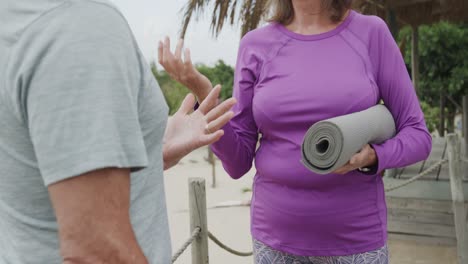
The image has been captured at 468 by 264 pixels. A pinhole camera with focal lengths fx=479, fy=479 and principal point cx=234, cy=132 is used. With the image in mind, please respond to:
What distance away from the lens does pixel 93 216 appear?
65 cm

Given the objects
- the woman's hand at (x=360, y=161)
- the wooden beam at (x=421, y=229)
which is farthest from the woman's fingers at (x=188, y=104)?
the wooden beam at (x=421, y=229)

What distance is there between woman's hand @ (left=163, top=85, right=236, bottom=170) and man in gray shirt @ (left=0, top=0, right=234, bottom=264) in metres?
0.45

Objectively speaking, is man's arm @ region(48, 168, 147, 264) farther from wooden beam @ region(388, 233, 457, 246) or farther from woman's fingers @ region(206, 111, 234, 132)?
wooden beam @ region(388, 233, 457, 246)

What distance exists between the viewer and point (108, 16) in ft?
2.26

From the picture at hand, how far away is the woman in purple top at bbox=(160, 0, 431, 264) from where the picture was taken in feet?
5.09

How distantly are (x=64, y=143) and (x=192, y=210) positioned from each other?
1.82 metres

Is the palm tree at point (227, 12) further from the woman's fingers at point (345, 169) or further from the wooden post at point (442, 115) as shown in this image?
the wooden post at point (442, 115)

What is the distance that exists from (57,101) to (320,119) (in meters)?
1.07

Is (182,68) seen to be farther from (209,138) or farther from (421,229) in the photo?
(421,229)

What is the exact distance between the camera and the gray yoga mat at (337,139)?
4.75 ft

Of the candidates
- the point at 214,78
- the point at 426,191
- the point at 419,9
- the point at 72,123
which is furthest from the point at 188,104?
the point at 214,78

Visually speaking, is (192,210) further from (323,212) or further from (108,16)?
(108,16)

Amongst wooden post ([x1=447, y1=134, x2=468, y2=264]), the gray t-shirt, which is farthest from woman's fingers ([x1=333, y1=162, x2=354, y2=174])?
wooden post ([x1=447, y1=134, x2=468, y2=264])

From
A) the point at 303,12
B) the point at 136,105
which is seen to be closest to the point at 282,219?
the point at 303,12
